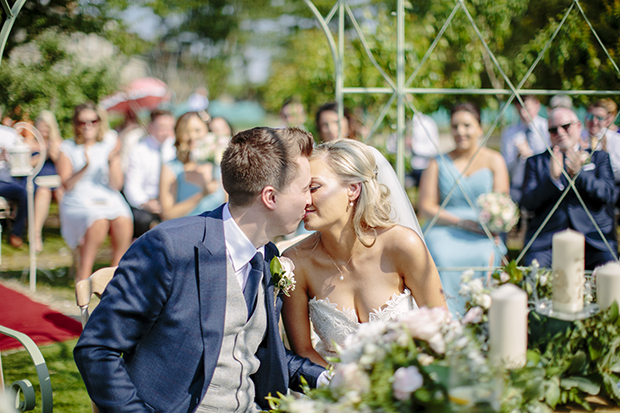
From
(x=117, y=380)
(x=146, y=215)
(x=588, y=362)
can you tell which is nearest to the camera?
(x=588, y=362)

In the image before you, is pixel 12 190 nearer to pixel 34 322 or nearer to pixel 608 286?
pixel 34 322

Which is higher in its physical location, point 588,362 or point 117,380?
point 588,362

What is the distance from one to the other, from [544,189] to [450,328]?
348 centimetres

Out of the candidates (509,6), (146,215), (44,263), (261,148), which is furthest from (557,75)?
(44,263)

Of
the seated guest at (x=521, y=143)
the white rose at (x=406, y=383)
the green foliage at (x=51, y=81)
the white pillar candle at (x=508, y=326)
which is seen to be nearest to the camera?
the white rose at (x=406, y=383)

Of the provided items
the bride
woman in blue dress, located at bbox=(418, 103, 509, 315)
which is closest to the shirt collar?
the bride

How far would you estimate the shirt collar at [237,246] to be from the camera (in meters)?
2.07

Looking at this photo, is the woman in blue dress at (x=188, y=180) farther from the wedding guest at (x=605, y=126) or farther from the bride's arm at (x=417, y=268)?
the wedding guest at (x=605, y=126)

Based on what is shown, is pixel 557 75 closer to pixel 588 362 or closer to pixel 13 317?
pixel 588 362

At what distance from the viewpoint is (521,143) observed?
21.3 feet

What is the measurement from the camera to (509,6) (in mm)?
6863

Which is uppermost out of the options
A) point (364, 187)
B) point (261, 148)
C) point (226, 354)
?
point (261, 148)

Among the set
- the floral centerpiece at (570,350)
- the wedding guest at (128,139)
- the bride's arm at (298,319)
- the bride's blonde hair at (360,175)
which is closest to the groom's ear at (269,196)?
the bride's blonde hair at (360,175)

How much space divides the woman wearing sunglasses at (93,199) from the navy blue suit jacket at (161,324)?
412 cm
